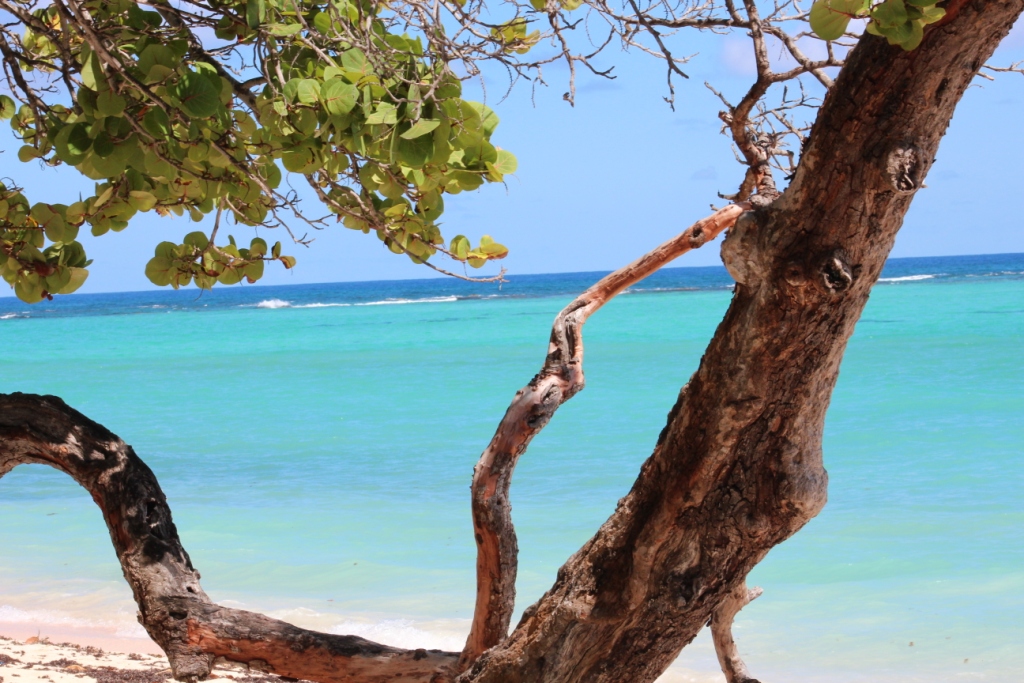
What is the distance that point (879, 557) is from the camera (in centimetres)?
567

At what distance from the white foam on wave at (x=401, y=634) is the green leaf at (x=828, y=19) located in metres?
3.85

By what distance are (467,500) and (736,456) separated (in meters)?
5.83

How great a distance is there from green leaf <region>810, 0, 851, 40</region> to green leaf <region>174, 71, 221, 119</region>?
97cm

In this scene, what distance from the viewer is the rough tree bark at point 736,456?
1.31 m

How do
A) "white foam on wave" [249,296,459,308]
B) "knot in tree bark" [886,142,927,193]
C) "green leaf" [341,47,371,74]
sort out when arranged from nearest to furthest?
"knot in tree bark" [886,142,927,193] < "green leaf" [341,47,371,74] < "white foam on wave" [249,296,459,308]

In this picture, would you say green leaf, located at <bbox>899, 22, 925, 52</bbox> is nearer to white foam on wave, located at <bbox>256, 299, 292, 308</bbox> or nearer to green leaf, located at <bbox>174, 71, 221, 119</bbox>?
green leaf, located at <bbox>174, 71, 221, 119</bbox>

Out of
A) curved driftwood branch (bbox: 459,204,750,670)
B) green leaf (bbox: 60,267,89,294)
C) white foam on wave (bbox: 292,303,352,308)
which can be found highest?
white foam on wave (bbox: 292,303,352,308)

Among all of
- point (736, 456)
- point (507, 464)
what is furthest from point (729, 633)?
point (736, 456)

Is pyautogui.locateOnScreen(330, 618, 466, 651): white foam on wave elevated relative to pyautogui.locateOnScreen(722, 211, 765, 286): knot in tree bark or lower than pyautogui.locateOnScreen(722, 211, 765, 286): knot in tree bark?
lower

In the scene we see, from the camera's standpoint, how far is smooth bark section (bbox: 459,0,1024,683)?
1302 mm

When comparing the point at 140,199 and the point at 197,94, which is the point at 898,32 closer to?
the point at 197,94

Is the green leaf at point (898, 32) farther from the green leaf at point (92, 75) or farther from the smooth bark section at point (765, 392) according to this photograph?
the green leaf at point (92, 75)

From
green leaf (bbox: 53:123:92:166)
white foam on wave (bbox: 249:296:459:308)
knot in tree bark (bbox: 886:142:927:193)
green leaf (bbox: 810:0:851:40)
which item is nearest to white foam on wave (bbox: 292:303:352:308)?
white foam on wave (bbox: 249:296:459:308)

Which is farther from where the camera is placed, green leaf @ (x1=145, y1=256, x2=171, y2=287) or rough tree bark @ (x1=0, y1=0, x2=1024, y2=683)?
green leaf @ (x1=145, y1=256, x2=171, y2=287)
